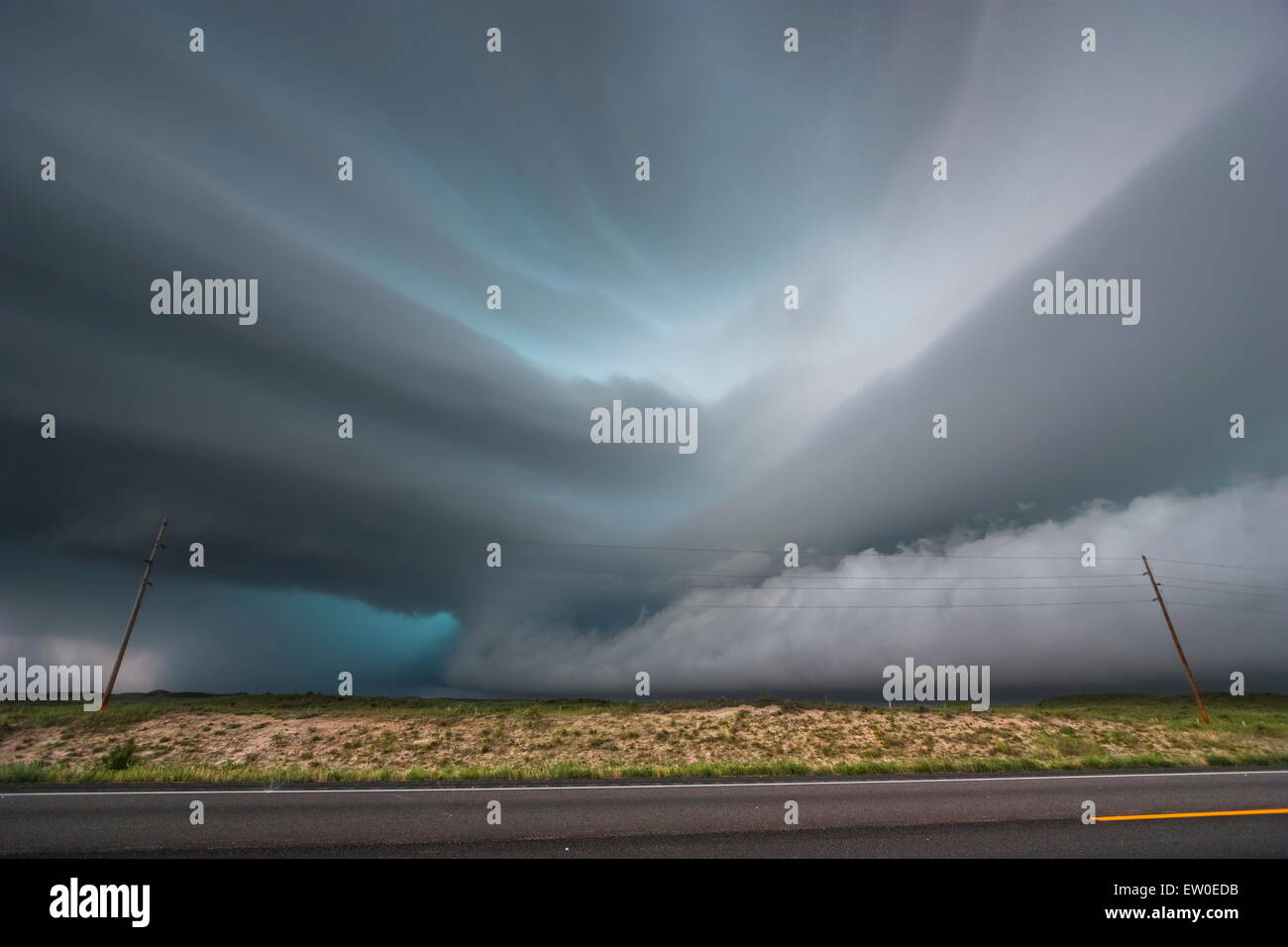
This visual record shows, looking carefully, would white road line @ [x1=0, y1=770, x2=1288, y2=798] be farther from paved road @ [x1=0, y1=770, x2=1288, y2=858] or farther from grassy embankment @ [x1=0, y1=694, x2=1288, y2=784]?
grassy embankment @ [x1=0, y1=694, x2=1288, y2=784]

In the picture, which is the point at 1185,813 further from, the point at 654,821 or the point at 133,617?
the point at 133,617

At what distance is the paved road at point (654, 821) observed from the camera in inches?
355

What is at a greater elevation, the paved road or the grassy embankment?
the paved road

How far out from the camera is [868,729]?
36.3 meters

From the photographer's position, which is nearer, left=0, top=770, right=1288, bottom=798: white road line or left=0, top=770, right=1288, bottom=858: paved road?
left=0, top=770, right=1288, bottom=858: paved road

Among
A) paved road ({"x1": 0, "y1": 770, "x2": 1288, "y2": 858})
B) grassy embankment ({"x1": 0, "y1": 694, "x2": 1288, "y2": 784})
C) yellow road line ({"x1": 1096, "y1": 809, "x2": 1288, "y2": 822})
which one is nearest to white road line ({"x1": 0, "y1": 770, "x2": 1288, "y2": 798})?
paved road ({"x1": 0, "y1": 770, "x2": 1288, "y2": 858})

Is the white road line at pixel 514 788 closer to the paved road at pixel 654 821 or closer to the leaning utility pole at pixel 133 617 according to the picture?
the paved road at pixel 654 821

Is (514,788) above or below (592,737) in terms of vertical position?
above

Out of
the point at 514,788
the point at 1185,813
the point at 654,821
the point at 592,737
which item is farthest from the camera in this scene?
the point at 592,737

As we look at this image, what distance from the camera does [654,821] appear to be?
1080cm

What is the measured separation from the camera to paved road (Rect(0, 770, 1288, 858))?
9016 millimetres

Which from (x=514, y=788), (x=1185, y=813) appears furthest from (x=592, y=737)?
(x=1185, y=813)

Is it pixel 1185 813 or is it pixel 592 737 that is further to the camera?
pixel 592 737
